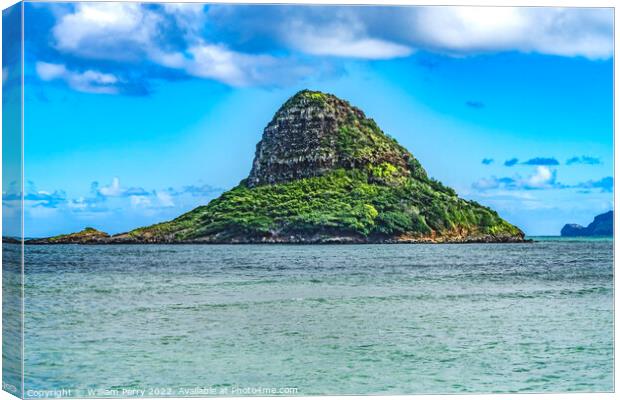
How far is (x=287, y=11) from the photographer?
11.8 meters

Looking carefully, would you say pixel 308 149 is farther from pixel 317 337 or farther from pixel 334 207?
pixel 317 337

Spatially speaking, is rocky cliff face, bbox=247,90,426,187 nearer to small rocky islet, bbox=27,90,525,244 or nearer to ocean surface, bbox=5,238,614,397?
small rocky islet, bbox=27,90,525,244

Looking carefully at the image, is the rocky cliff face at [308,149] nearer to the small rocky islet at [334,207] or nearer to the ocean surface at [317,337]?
the small rocky islet at [334,207]

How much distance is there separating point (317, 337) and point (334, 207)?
37163 millimetres

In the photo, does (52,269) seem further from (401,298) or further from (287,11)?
(287,11)

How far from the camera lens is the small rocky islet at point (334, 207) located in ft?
157

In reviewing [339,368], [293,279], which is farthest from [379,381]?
[293,279]

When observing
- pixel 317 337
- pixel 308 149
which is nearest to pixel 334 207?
pixel 308 149

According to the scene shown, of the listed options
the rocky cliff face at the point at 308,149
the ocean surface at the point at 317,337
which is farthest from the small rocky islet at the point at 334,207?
the ocean surface at the point at 317,337

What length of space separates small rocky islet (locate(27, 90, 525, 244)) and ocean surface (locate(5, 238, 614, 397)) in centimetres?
2381

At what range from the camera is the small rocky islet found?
47719mm

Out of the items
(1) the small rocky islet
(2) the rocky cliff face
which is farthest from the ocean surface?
(2) the rocky cliff face

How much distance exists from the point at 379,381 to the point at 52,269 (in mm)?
17685

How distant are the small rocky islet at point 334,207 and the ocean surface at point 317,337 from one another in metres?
23.8
